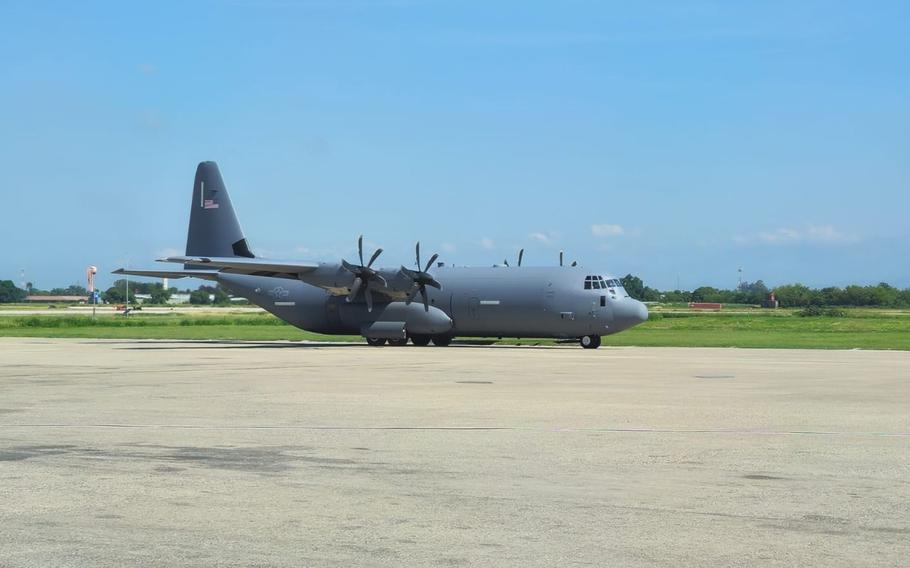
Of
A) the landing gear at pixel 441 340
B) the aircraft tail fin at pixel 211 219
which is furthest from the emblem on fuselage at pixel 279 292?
Result: the landing gear at pixel 441 340

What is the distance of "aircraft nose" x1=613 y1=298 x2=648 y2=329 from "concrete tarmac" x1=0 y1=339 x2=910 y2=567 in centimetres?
2015

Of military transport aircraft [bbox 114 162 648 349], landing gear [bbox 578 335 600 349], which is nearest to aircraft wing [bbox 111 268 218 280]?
military transport aircraft [bbox 114 162 648 349]

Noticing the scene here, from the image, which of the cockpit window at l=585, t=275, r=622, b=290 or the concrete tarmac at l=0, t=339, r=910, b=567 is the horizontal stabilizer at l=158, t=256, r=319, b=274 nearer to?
the cockpit window at l=585, t=275, r=622, b=290

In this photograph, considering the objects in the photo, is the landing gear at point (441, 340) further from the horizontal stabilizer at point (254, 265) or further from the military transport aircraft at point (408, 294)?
the horizontal stabilizer at point (254, 265)

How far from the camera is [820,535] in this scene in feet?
28.1

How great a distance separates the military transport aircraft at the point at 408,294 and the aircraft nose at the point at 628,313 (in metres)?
0.04

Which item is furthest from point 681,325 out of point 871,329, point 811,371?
point 811,371

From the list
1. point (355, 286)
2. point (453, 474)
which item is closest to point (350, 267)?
point (355, 286)

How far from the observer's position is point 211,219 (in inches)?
2179

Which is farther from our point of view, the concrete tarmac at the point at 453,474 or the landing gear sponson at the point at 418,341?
the landing gear sponson at the point at 418,341

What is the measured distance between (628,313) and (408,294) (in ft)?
33.9

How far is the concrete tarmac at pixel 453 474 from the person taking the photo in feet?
26.7

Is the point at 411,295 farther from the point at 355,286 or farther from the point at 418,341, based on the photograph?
the point at 418,341

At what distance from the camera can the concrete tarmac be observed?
814cm
